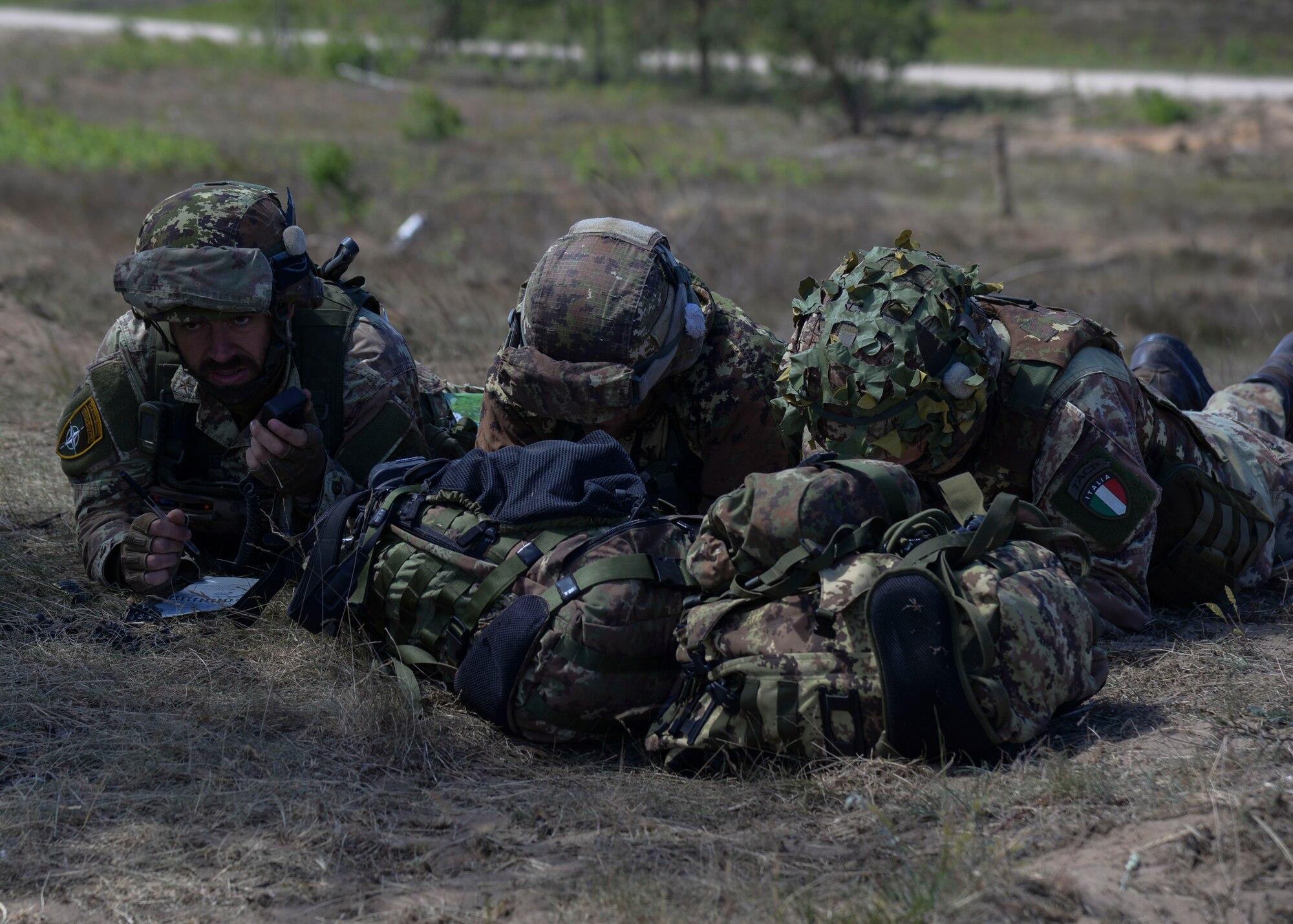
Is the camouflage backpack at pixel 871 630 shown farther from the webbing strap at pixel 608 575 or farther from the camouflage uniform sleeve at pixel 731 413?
the camouflage uniform sleeve at pixel 731 413

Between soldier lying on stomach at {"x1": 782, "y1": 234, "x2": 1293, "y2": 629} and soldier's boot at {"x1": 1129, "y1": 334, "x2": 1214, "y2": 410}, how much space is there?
122 centimetres

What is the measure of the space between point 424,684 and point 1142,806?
6.10ft

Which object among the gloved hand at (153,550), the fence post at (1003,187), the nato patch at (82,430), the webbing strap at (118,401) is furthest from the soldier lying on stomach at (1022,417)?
the fence post at (1003,187)

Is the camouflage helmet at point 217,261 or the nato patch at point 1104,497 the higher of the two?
the camouflage helmet at point 217,261

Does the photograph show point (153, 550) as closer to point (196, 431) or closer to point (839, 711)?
point (196, 431)

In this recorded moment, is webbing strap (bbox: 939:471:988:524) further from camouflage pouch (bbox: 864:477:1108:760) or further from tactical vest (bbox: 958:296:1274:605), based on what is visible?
tactical vest (bbox: 958:296:1274:605)

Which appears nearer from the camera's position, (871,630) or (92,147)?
(871,630)

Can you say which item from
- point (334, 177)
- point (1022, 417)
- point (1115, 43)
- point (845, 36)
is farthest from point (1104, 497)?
point (1115, 43)

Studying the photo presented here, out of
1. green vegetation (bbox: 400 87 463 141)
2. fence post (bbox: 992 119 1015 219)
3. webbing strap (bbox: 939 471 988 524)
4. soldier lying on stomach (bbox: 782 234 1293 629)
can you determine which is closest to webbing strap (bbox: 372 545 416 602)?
soldier lying on stomach (bbox: 782 234 1293 629)

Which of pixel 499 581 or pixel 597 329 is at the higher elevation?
pixel 597 329

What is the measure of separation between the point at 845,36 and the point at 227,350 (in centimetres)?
2549

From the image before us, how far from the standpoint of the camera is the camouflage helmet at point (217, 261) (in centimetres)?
359

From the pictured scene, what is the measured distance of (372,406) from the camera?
13.3 ft

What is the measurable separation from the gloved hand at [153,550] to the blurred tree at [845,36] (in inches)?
973
